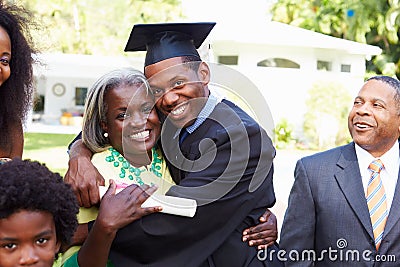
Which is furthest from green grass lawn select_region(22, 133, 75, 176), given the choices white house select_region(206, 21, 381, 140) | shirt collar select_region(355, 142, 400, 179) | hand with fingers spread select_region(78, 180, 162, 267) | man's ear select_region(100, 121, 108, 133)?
hand with fingers spread select_region(78, 180, 162, 267)

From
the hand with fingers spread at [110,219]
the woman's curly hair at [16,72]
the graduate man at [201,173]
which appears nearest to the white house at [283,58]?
the woman's curly hair at [16,72]

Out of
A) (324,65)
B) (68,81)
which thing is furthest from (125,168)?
(68,81)

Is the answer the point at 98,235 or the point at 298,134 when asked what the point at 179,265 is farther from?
the point at 298,134

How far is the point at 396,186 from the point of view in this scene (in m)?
3.44

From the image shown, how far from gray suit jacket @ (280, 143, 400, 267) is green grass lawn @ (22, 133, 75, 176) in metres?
8.88

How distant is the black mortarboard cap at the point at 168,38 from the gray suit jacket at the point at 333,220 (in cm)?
100

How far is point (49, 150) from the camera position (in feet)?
56.5

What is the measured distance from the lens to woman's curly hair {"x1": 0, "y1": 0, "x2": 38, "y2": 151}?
10.0 ft

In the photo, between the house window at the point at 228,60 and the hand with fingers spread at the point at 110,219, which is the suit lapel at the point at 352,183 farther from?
the house window at the point at 228,60

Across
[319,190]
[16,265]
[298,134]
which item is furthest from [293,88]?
[16,265]

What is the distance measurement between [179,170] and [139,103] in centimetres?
33

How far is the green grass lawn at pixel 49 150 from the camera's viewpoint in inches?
544

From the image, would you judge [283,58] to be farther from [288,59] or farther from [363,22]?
[363,22]

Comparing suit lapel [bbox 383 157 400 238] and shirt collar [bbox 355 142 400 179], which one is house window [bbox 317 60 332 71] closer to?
shirt collar [bbox 355 142 400 179]
